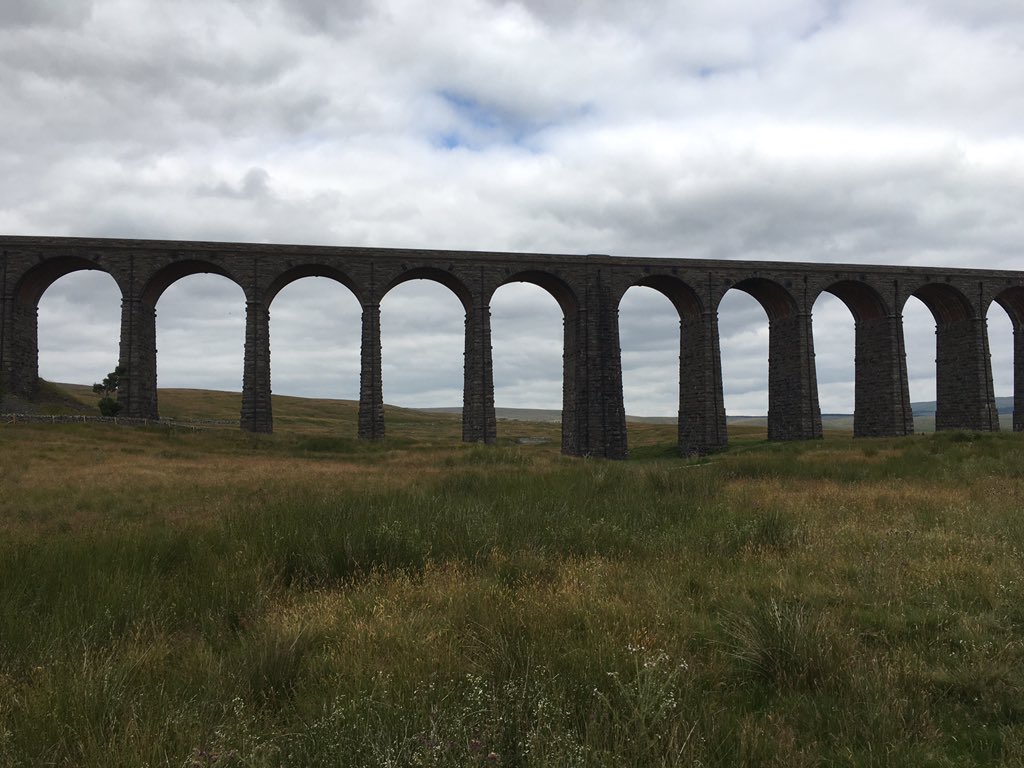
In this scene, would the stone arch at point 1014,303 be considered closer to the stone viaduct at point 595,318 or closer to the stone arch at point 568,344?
the stone viaduct at point 595,318

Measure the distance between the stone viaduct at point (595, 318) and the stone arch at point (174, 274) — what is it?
11 cm

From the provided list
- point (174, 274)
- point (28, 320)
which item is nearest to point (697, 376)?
point (174, 274)

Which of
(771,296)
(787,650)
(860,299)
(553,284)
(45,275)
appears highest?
(45,275)

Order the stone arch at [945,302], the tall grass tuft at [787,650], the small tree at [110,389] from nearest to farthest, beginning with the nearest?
the tall grass tuft at [787,650]
the small tree at [110,389]
the stone arch at [945,302]

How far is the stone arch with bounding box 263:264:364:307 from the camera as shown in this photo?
119 ft

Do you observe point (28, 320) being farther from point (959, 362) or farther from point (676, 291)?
point (959, 362)

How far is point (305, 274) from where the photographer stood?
38469 mm

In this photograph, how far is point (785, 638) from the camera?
398 centimetres

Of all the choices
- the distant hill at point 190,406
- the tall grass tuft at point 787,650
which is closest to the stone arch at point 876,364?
the distant hill at point 190,406

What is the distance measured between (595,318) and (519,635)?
116 feet

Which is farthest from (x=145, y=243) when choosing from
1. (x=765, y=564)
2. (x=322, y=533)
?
(x=765, y=564)

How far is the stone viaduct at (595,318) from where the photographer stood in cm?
3450

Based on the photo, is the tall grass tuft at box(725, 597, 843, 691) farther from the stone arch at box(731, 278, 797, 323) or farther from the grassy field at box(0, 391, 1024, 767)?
the stone arch at box(731, 278, 797, 323)

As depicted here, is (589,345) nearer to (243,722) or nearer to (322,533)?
(322,533)
